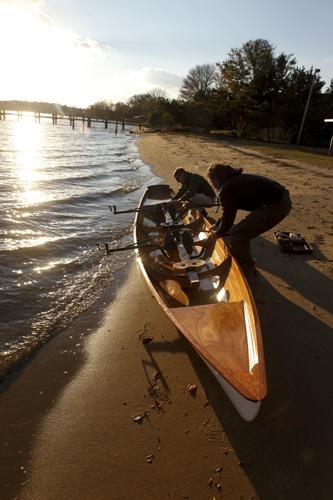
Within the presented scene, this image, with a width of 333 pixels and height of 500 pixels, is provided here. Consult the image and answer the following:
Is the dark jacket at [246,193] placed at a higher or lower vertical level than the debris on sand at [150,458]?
higher

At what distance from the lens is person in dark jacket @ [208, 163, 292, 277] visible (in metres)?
5.67

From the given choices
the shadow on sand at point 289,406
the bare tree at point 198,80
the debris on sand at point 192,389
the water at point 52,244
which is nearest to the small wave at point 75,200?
the water at point 52,244

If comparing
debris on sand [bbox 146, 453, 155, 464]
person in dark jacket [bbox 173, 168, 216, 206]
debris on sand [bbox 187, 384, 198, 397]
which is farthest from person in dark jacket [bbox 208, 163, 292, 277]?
debris on sand [bbox 146, 453, 155, 464]

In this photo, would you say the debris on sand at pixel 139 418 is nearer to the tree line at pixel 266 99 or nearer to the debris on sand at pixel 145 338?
the debris on sand at pixel 145 338

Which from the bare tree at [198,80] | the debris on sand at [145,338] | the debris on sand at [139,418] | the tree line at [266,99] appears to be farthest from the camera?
the bare tree at [198,80]

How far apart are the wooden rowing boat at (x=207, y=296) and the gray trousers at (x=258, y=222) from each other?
0.28 m

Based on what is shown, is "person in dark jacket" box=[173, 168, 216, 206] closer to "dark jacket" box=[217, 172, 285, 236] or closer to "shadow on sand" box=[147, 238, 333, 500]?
"dark jacket" box=[217, 172, 285, 236]

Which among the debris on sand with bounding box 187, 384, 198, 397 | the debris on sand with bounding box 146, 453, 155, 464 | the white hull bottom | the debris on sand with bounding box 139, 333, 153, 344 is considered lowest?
the debris on sand with bounding box 139, 333, 153, 344

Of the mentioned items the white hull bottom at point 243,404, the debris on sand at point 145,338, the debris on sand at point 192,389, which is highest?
the white hull bottom at point 243,404

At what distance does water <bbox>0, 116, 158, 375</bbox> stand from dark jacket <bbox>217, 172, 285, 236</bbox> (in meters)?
2.90

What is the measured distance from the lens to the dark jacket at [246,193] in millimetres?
5648

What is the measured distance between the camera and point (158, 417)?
374 cm

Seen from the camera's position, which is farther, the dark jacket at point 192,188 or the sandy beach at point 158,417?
the dark jacket at point 192,188

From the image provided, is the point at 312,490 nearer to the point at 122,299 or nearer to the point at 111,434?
the point at 111,434
